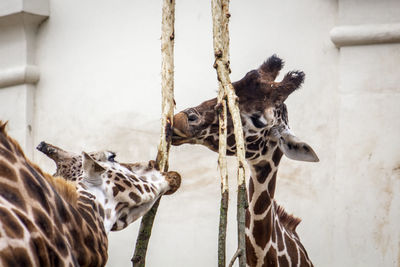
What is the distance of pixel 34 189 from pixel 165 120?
47.1 inches

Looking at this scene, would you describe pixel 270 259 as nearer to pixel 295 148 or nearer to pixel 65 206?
pixel 295 148

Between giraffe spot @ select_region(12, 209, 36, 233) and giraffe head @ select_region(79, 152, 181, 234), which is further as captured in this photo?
giraffe head @ select_region(79, 152, 181, 234)

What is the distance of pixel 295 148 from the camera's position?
4.67 metres

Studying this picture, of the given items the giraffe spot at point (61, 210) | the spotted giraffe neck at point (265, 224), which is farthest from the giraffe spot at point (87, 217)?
the spotted giraffe neck at point (265, 224)

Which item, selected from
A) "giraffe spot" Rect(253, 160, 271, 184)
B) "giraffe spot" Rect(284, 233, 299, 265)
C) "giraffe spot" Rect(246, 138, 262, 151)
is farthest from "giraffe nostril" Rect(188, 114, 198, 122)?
"giraffe spot" Rect(284, 233, 299, 265)

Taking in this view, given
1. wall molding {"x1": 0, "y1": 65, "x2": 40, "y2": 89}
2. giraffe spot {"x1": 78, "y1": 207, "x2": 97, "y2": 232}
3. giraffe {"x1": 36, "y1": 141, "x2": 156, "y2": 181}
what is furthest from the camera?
wall molding {"x1": 0, "y1": 65, "x2": 40, "y2": 89}

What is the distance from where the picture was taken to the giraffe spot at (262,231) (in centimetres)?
466

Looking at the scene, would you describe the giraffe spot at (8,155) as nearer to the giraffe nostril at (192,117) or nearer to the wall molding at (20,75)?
the giraffe nostril at (192,117)

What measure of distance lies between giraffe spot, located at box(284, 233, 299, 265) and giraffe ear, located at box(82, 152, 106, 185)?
132cm

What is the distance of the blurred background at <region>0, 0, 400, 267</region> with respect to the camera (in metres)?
5.70

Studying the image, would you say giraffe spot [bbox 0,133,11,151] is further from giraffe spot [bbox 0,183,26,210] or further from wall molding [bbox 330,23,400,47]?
wall molding [bbox 330,23,400,47]

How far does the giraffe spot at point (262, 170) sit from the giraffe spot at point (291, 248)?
41 cm

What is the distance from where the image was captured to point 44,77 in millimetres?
7199

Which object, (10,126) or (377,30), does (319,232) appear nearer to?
(377,30)
